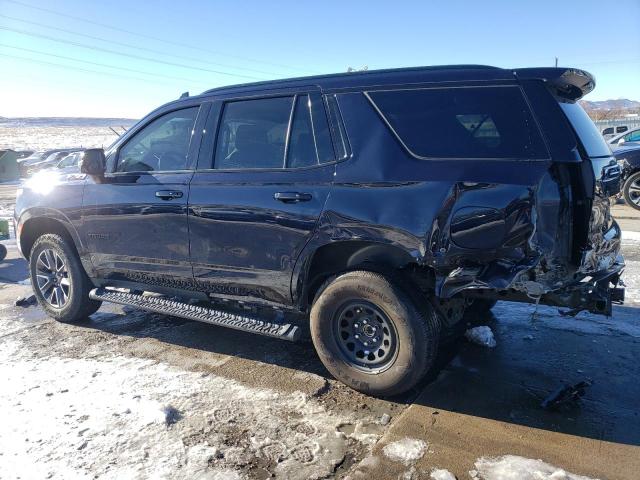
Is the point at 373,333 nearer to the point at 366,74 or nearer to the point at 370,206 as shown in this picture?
the point at 370,206

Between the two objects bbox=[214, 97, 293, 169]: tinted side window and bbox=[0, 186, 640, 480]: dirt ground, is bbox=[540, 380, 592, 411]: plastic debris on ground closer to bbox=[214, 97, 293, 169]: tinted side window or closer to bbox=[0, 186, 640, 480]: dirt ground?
bbox=[0, 186, 640, 480]: dirt ground

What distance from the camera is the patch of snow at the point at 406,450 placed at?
8.93 feet

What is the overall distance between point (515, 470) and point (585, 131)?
6.66 feet

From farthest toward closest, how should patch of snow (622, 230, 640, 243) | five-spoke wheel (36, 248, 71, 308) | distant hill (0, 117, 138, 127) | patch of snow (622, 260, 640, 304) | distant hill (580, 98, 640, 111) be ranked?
distant hill (0, 117, 138, 127)
distant hill (580, 98, 640, 111)
patch of snow (622, 230, 640, 243)
patch of snow (622, 260, 640, 304)
five-spoke wheel (36, 248, 71, 308)

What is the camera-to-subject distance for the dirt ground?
271cm

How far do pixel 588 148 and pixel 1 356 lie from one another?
185 inches

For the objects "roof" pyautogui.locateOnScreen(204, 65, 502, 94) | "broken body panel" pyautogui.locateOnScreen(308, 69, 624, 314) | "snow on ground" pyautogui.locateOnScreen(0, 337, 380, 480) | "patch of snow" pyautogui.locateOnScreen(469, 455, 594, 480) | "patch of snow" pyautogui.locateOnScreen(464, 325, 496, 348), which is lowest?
"snow on ground" pyautogui.locateOnScreen(0, 337, 380, 480)

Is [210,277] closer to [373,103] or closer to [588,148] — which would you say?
[373,103]

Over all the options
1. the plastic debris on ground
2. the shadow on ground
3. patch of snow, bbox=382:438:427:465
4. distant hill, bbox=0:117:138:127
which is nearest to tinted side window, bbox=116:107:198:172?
the shadow on ground

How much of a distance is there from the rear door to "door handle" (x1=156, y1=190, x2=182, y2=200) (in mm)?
139

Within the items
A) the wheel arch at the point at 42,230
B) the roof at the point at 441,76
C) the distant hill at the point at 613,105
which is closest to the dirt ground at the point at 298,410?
the wheel arch at the point at 42,230

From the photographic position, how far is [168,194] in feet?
13.4

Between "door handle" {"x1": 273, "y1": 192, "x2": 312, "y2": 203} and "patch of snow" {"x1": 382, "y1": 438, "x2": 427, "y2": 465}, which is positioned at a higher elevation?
"door handle" {"x1": 273, "y1": 192, "x2": 312, "y2": 203}

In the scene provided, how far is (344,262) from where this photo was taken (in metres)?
3.54
